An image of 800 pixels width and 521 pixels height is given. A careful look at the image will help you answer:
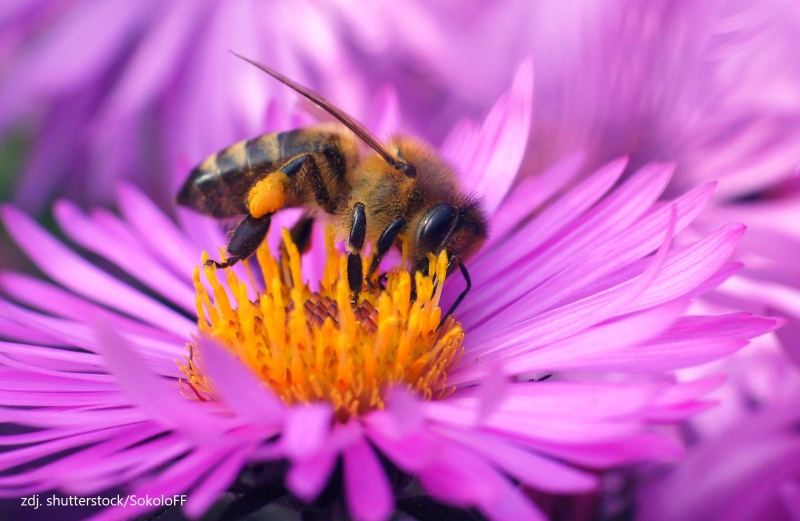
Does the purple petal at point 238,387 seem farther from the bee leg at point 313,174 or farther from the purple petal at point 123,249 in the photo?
the purple petal at point 123,249

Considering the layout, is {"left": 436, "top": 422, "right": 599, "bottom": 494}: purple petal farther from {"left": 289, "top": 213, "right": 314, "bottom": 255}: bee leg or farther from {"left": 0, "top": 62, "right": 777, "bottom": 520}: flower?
{"left": 289, "top": 213, "right": 314, "bottom": 255}: bee leg

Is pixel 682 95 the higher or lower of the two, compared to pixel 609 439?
higher

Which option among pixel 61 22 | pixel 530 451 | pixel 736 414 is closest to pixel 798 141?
pixel 736 414

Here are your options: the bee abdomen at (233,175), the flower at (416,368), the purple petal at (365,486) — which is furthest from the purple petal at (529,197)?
the purple petal at (365,486)

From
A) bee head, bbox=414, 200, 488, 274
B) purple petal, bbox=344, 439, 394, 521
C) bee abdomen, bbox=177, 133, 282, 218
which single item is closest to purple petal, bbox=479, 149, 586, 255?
bee head, bbox=414, 200, 488, 274

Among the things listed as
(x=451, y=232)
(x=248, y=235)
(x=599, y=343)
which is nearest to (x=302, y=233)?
(x=248, y=235)

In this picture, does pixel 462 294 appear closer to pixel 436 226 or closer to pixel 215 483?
pixel 436 226

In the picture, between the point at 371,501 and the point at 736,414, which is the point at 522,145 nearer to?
the point at 736,414
